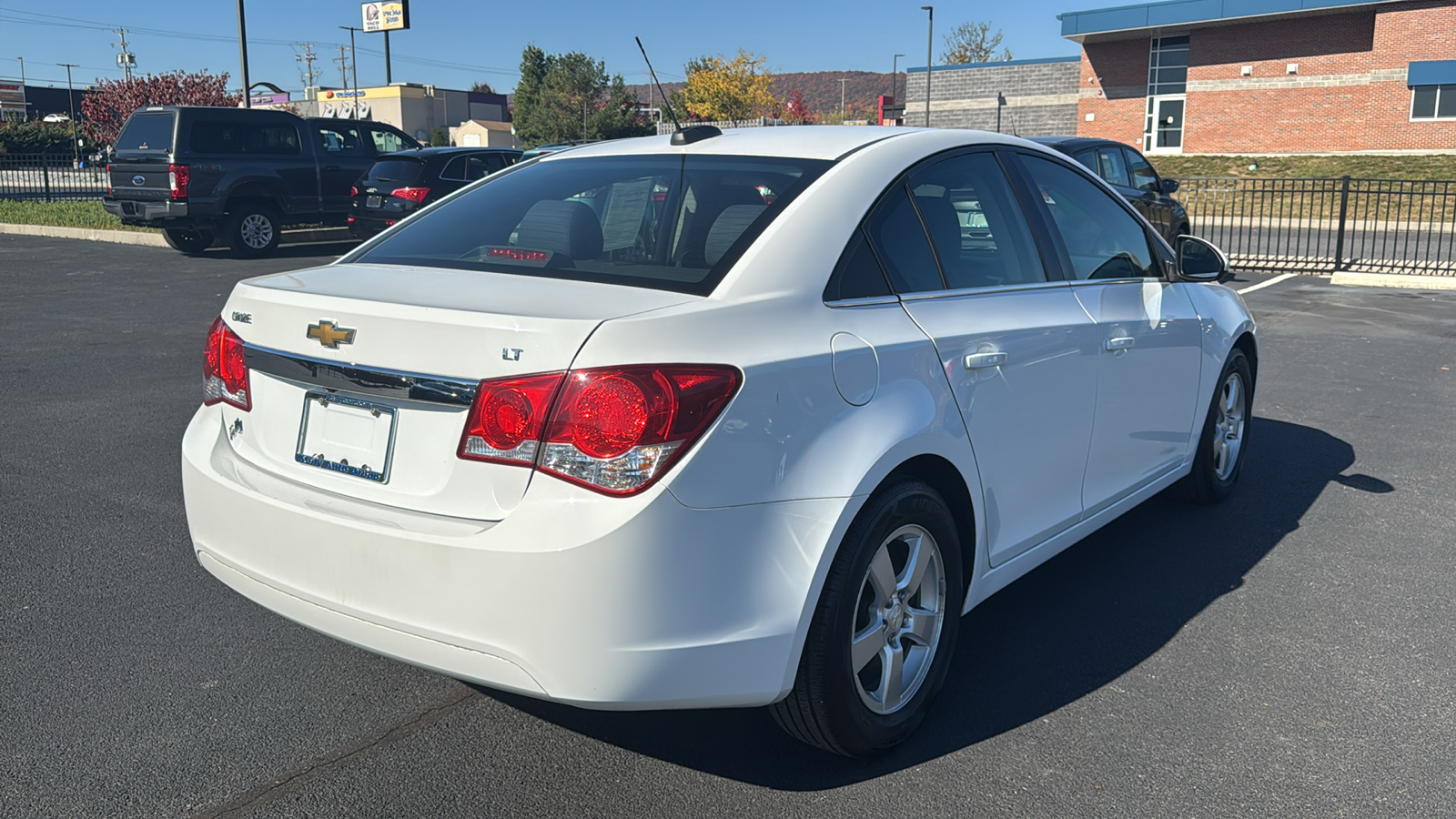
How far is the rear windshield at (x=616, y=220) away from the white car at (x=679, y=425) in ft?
0.04

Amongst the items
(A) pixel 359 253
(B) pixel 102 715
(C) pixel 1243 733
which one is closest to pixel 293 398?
(A) pixel 359 253

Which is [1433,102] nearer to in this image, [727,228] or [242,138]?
[242,138]

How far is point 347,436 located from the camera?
9.00 feet

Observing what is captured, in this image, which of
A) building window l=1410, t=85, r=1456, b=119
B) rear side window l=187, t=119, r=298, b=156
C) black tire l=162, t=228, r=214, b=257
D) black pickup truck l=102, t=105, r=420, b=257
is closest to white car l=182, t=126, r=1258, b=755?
black pickup truck l=102, t=105, r=420, b=257

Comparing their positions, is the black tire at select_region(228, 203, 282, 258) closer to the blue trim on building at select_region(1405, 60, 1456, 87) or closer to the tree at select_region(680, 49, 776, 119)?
the blue trim on building at select_region(1405, 60, 1456, 87)

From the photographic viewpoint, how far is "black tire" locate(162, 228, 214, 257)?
17609mm

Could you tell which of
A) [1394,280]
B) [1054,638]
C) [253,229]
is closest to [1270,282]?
[1394,280]

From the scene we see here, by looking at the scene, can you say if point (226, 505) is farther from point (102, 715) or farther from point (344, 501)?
point (102, 715)

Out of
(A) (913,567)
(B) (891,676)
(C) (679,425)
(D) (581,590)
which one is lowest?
(B) (891,676)

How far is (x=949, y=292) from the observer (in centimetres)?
330

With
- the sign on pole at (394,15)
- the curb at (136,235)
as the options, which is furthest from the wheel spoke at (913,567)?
the sign on pole at (394,15)

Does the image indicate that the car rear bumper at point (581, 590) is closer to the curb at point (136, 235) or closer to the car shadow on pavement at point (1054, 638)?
the car shadow on pavement at point (1054, 638)

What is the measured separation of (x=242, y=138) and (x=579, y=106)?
72.9 meters

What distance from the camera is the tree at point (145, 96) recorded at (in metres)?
60.3
